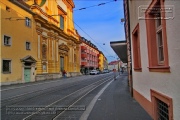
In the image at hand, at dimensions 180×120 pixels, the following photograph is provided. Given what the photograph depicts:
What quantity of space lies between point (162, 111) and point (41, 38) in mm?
32252

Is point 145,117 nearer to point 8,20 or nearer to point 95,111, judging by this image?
point 95,111

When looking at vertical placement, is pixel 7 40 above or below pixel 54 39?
below

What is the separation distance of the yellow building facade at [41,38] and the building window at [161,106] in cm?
1452

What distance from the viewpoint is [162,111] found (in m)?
5.33

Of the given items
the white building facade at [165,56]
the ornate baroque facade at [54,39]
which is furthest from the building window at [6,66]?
the white building facade at [165,56]

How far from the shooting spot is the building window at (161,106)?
4.58 m

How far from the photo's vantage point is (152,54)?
591 centimetres

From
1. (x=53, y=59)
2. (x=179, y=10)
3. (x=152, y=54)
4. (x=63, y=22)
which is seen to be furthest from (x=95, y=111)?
(x=63, y=22)

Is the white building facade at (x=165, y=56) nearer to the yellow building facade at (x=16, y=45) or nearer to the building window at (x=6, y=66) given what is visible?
the yellow building facade at (x=16, y=45)

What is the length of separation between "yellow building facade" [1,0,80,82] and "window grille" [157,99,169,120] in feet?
48.4

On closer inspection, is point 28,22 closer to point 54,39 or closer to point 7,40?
point 7,40

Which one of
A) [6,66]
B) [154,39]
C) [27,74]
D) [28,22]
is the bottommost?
[27,74]

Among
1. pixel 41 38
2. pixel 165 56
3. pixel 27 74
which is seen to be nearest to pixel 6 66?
pixel 27 74

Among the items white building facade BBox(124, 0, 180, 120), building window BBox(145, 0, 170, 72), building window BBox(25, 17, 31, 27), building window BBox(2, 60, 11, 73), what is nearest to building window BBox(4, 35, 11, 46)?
building window BBox(2, 60, 11, 73)
